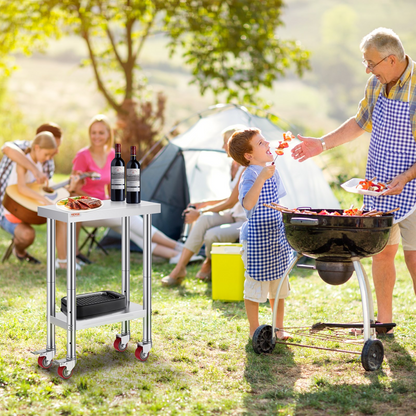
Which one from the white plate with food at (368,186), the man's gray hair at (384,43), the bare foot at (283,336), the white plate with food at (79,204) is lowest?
the bare foot at (283,336)

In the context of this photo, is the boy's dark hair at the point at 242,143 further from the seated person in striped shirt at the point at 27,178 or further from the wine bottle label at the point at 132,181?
the seated person in striped shirt at the point at 27,178

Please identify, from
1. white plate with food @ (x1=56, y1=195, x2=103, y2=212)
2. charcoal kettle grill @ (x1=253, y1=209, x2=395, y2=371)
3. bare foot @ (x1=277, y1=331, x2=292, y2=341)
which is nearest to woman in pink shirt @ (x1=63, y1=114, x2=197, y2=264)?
bare foot @ (x1=277, y1=331, x2=292, y2=341)

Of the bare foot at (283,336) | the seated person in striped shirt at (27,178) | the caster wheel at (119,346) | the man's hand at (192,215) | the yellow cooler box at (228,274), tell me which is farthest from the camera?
the seated person in striped shirt at (27,178)

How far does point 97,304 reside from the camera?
2979 mm

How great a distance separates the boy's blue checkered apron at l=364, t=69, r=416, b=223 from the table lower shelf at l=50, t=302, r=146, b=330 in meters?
1.50

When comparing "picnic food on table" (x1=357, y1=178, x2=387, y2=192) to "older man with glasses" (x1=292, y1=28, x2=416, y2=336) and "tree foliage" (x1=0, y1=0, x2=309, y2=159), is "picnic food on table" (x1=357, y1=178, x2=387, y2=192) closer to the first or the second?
"older man with glasses" (x1=292, y1=28, x2=416, y2=336)

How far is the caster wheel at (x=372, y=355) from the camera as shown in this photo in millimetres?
2887

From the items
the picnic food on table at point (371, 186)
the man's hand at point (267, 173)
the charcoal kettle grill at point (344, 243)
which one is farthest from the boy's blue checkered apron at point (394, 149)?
the man's hand at point (267, 173)

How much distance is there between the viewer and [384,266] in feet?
11.5

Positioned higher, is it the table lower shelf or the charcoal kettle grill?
the charcoal kettle grill

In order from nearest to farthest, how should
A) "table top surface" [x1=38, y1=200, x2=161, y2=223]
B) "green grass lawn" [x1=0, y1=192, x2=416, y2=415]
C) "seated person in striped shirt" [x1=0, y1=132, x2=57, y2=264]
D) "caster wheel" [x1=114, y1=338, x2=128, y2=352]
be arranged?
"green grass lawn" [x1=0, y1=192, x2=416, y2=415] → "table top surface" [x1=38, y1=200, x2=161, y2=223] → "caster wheel" [x1=114, y1=338, x2=128, y2=352] → "seated person in striped shirt" [x1=0, y1=132, x2=57, y2=264]

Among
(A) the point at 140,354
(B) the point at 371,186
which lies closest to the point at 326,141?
(B) the point at 371,186

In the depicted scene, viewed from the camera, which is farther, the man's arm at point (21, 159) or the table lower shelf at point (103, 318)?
the man's arm at point (21, 159)

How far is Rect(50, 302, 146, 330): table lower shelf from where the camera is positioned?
2.89 m
